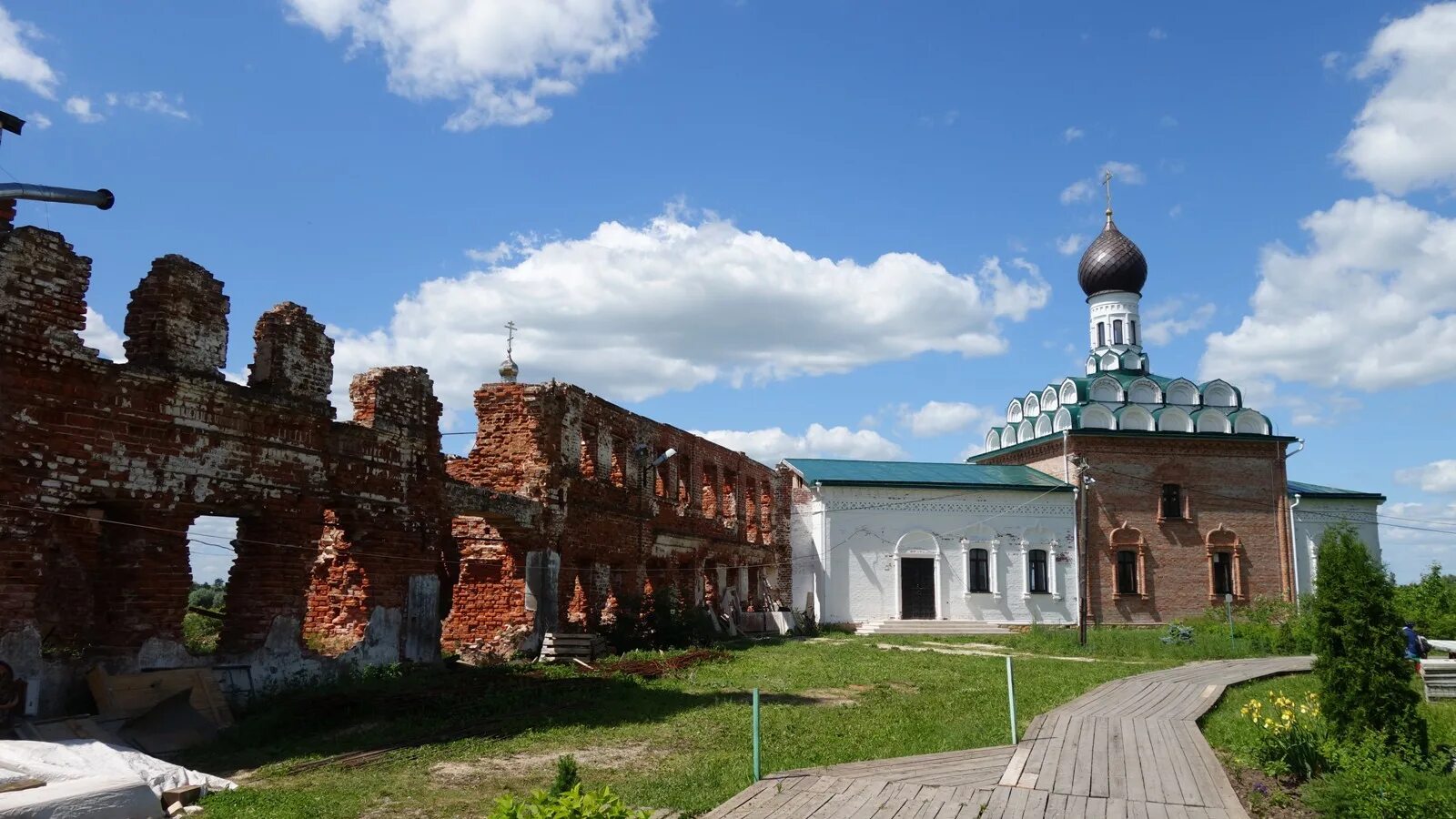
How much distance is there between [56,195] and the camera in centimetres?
994

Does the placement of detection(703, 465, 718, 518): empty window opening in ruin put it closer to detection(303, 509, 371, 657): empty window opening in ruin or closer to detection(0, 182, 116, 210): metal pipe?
detection(303, 509, 371, 657): empty window opening in ruin

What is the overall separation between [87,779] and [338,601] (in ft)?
20.7

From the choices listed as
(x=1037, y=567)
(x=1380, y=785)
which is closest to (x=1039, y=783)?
(x=1380, y=785)

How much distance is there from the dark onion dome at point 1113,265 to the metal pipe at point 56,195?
33489 millimetres

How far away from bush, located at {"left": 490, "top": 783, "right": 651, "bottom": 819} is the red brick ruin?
22.0 feet

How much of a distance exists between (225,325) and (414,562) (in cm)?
418

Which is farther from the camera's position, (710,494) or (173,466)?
(710,494)

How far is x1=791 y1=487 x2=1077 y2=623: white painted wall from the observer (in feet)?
102

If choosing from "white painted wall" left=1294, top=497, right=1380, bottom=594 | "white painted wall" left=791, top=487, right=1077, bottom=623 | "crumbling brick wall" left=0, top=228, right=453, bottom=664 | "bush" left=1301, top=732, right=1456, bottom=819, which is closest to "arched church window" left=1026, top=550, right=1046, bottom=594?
"white painted wall" left=791, top=487, right=1077, bottom=623

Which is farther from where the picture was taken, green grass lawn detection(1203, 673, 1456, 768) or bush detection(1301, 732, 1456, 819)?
green grass lawn detection(1203, 673, 1456, 768)

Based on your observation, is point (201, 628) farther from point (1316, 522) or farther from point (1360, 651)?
point (1316, 522)

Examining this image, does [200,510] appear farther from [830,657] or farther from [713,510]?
[713,510]

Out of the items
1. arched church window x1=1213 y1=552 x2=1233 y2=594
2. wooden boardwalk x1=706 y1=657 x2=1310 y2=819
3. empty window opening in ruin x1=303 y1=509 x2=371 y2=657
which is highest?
arched church window x1=1213 y1=552 x2=1233 y2=594

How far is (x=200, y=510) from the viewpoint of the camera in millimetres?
10836
